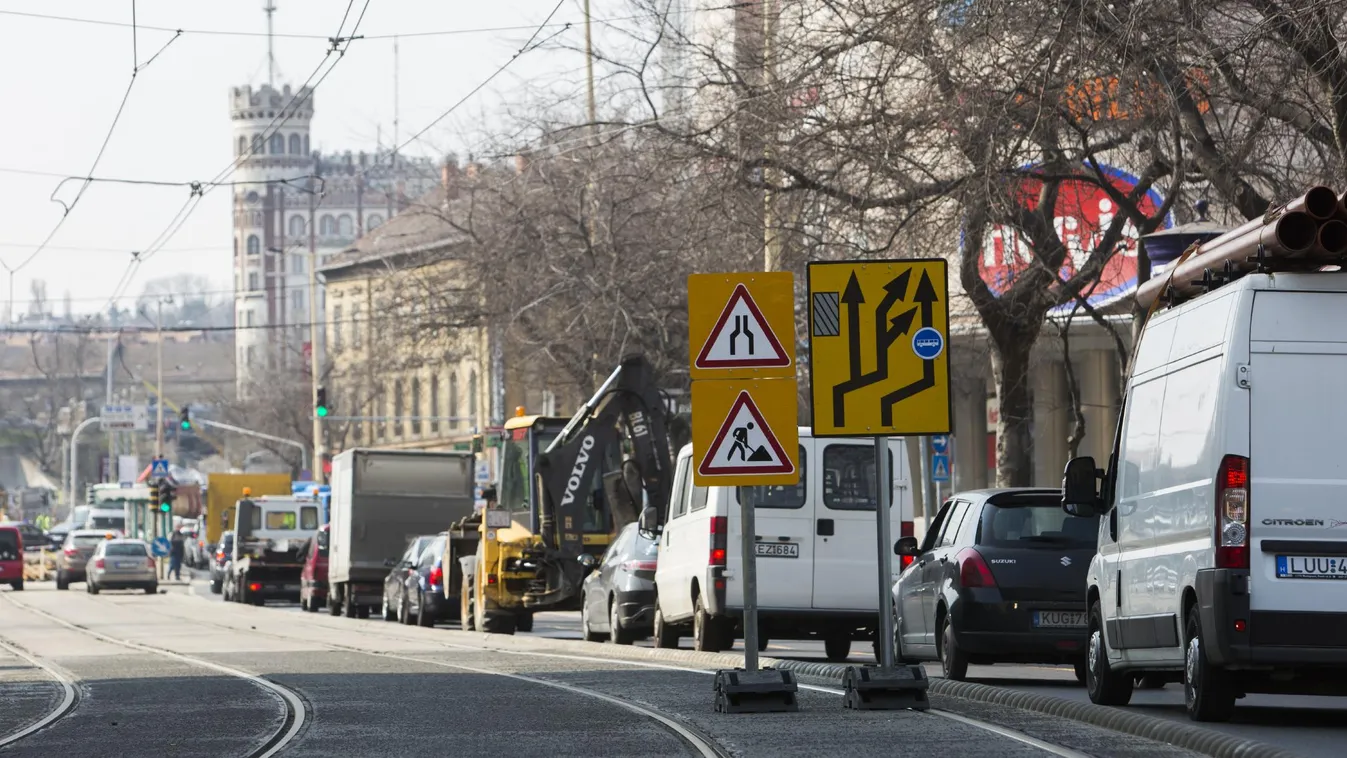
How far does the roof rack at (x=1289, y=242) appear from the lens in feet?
38.9

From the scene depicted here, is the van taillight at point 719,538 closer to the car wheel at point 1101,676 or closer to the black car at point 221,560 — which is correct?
the car wheel at point 1101,676

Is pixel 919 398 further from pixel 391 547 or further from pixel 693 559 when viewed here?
pixel 391 547

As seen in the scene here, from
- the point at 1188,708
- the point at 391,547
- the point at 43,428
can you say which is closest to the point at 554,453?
the point at 391,547

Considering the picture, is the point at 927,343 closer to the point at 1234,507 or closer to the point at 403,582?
the point at 1234,507

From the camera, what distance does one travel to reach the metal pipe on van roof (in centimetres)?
1185

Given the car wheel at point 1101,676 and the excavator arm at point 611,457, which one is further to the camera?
the excavator arm at point 611,457

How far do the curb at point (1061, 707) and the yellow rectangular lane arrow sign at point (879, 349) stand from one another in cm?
195

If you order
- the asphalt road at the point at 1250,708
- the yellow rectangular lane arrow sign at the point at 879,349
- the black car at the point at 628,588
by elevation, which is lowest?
the asphalt road at the point at 1250,708

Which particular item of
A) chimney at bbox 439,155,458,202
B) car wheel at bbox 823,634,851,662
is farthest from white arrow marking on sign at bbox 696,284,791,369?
chimney at bbox 439,155,458,202

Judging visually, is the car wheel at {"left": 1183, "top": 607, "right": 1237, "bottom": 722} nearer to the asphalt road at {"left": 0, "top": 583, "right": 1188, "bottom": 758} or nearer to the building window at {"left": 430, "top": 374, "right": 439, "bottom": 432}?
the asphalt road at {"left": 0, "top": 583, "right": 1188, "bottom": 758}

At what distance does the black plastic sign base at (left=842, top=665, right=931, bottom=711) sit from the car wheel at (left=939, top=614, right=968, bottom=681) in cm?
297

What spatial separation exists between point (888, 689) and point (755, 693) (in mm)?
837

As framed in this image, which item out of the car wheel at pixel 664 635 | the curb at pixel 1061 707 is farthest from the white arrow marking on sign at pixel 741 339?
the car wheel at pixel 664 635

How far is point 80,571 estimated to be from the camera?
6669 centimetres
